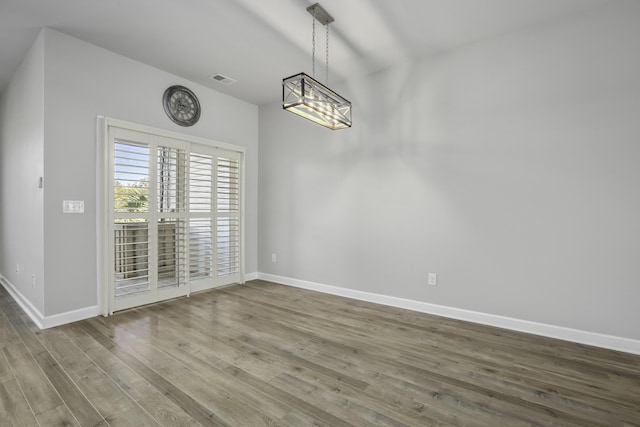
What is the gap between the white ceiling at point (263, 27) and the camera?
259 centimetres

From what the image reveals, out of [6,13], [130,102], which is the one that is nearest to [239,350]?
[130,102]

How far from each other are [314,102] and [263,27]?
1.11 metres

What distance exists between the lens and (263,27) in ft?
9.48

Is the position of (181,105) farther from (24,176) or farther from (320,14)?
(320,14)

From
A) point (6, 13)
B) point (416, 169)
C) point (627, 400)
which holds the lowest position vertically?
point (627, 400)

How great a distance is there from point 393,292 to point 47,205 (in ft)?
12.3

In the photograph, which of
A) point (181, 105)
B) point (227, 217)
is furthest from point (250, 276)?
point (181, 105)

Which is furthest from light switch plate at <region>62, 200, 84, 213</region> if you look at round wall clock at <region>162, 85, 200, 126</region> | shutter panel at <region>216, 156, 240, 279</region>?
shutter panel at <region>216, 156, 240, 279</region>

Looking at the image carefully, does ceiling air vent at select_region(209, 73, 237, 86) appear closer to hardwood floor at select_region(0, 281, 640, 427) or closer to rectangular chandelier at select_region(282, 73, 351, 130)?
rectangular chandelier at select_region(282, 73, 351, 130)

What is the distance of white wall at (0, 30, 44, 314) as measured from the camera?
303 cm

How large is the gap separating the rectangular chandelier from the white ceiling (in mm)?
770

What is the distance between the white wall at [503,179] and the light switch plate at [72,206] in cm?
276

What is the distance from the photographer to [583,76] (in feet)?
8.71

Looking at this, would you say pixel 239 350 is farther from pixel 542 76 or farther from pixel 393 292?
pixel 542 76
